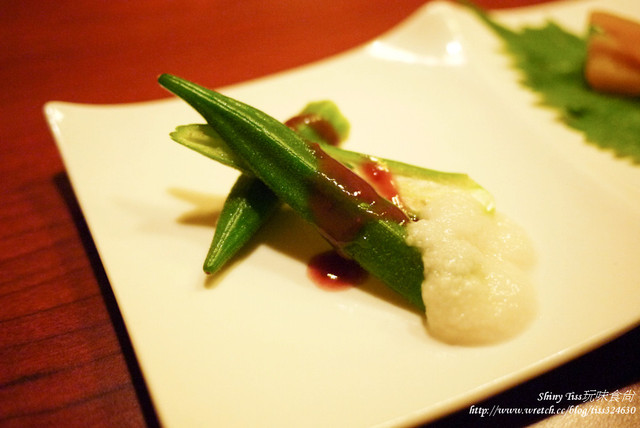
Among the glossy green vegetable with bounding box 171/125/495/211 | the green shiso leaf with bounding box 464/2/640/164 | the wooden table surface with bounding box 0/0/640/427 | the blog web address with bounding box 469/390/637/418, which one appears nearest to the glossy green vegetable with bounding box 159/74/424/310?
the glossy green vegetable with bounding box 171/125/495/211

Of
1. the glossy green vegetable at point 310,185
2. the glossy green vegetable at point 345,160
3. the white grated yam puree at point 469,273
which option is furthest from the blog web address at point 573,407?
the glossy green vegetable at point 345,160

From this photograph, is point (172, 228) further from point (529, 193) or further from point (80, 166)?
point (529, 193)

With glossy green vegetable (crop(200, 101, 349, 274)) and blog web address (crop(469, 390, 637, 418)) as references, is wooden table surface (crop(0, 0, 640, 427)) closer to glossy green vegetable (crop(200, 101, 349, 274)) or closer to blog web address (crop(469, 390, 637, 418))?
blog web address (crop(469, 390, 637, 418))

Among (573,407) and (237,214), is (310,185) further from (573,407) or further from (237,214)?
(573,407)

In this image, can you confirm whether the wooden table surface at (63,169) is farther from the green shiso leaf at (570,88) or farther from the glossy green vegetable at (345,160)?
the green shiso leaf at (570,88)

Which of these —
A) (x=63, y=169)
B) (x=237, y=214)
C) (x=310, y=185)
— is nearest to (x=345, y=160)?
(x=310, y=185)

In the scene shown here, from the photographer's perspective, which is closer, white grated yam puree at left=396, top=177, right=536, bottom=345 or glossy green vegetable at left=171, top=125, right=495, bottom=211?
white grated yam puree at left=396, top=177, right=536, bottom=345
